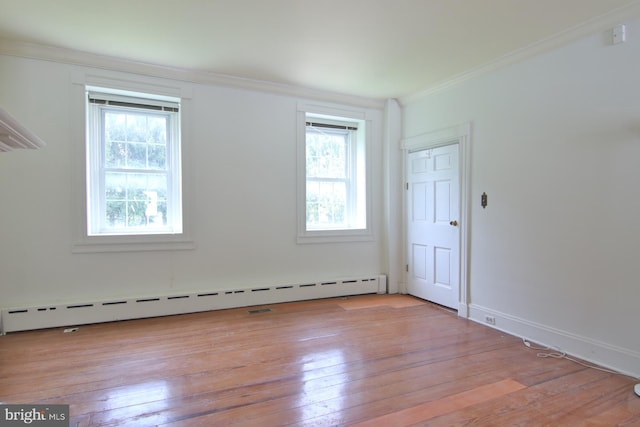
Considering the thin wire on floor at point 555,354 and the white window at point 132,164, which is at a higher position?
the white window at point 132,164

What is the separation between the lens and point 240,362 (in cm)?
259

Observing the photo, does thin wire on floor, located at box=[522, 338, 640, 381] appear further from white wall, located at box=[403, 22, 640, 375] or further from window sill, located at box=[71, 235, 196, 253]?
window sill, located at box=[71, 235, 196, 253]

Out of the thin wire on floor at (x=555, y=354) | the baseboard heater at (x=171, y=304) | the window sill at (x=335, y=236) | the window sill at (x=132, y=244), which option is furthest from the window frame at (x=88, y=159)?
the thin wire on floor at (x=555, y=354)

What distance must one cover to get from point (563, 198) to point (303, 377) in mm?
2487

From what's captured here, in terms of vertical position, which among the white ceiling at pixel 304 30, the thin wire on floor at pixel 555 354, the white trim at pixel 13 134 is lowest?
A: the thin wire on floor at pixel 555 354

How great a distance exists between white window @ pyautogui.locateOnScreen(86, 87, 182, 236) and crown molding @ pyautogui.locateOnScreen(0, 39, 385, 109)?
0.81 feet

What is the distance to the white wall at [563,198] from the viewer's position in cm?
250

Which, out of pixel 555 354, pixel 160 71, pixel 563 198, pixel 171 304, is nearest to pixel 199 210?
pixel 171 304

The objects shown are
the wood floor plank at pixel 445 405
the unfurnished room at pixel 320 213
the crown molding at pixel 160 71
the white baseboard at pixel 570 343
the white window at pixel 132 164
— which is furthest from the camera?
the white window at pixel 132 164

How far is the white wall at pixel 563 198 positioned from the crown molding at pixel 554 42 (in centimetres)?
6

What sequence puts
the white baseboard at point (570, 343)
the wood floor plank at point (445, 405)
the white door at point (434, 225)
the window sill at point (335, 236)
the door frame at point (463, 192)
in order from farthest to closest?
the window sill at point (335, 236) → the white door at point (434, 225) → the door frame at point (463, 192) → the white baseboard at point (570, 343) → the wood floor plank at point (445, 405)

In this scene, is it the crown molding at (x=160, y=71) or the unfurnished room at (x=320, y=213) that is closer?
the unfurnished room at (x=320, y=213)

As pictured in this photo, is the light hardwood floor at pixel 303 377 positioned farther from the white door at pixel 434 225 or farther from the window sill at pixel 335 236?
the window sill at pixel 335 236

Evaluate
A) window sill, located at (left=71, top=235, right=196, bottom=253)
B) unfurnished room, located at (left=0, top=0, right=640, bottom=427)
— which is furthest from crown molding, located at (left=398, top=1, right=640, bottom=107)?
window sill, located at (left=71, top=235, right=196, bottom=253)
